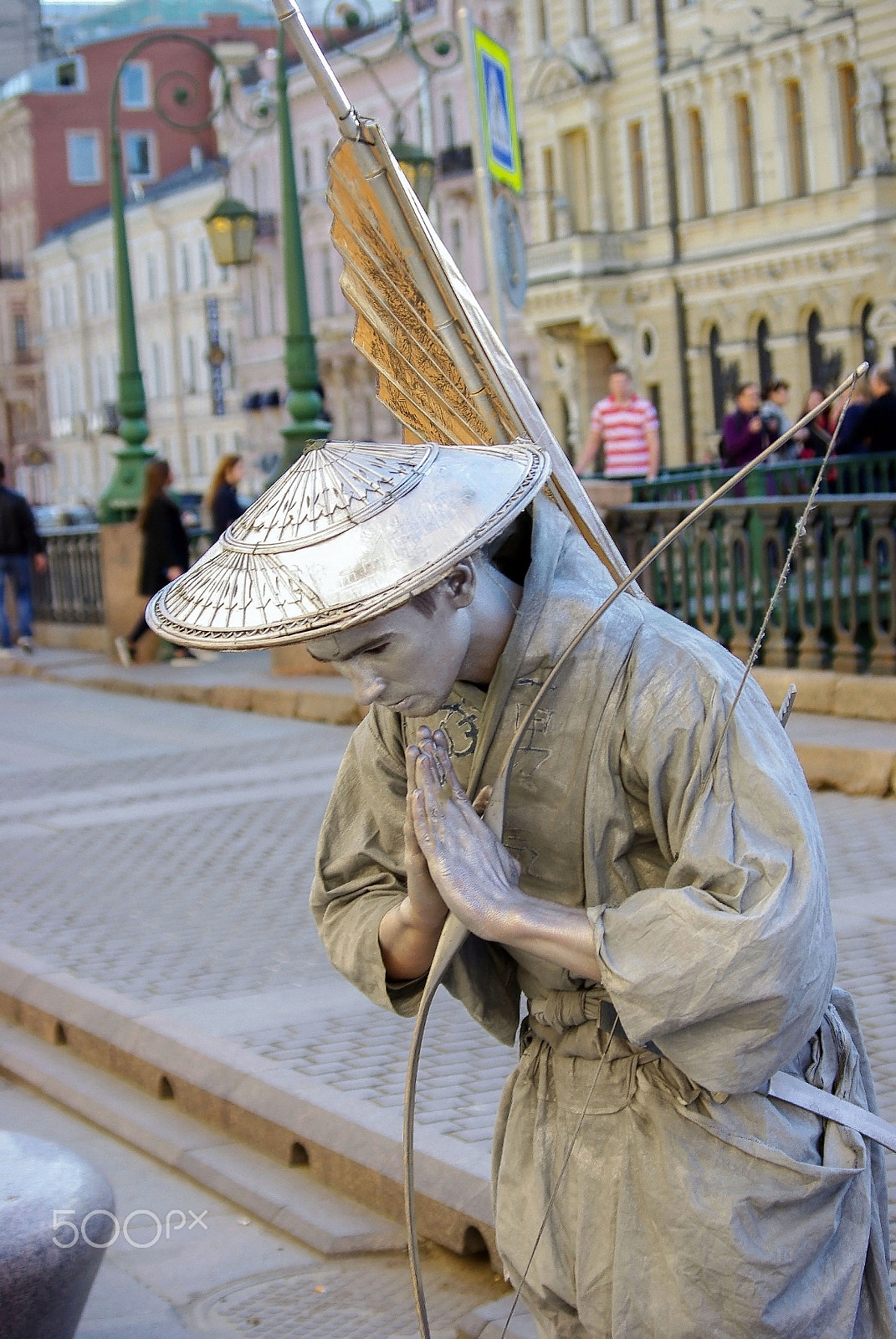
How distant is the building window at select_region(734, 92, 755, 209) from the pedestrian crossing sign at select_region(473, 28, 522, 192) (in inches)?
1118

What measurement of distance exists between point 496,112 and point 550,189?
3469 centimetres

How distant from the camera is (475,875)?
83.9 inches

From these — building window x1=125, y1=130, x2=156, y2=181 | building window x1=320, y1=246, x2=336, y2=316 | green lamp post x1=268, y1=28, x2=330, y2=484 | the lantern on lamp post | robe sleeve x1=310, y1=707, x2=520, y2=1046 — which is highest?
building window x1=125, y1=130, x2=156, y2=181

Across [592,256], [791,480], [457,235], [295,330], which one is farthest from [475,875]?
[457,235]

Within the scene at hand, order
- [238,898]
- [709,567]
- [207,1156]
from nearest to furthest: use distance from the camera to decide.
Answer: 1. [207,1156]
2. [238,898]
3. [709,567]

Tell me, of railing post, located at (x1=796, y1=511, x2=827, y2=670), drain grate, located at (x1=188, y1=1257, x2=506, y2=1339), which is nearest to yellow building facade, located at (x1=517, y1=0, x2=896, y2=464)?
railing post, located at (x1=796, y1=511, x2=827, y2=670)

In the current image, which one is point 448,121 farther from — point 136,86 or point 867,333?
point 136,86

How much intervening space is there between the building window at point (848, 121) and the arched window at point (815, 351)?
9.19 feet

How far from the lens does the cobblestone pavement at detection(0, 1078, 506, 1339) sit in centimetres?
396

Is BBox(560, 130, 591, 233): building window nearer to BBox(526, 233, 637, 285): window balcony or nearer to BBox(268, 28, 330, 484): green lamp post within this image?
BBox(526, 233, 637, 285): window balcony

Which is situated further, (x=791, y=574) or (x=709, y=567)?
(x=709, y=567)

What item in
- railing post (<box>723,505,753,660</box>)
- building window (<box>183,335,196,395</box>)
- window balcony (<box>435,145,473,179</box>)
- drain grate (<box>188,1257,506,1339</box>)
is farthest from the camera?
building window (<box>183,335,196,395</box>)

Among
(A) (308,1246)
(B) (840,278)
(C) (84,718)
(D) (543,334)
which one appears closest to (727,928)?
(A) (308,1246)

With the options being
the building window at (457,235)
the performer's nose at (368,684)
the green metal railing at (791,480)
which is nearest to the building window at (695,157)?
the building window at (457,235)
